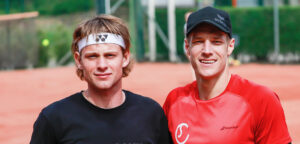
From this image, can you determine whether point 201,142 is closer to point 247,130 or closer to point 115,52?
point 247,130

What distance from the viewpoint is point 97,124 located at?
2908mm

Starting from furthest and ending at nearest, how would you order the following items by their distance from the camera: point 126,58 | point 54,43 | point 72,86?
point 54,43 < point 72,86 < point 126,58

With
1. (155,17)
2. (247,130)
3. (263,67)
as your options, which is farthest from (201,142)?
(155,17)

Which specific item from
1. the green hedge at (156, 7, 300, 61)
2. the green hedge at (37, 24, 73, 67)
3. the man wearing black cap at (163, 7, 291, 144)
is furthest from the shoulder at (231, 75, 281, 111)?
the green hedge at (37, 24, 73, 67)

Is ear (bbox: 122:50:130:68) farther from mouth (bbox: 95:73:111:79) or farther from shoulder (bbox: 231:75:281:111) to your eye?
shoulder (bbox: 231:75:281:111)

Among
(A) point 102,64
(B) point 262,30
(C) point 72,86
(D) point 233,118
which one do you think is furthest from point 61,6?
(D) point 233,118

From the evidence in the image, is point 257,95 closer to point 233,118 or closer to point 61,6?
point 233,118

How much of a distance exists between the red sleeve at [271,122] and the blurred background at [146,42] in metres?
10.1

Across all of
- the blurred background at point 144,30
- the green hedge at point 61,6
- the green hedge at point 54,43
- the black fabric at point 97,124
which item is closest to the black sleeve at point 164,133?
the black fabric at point 97,124

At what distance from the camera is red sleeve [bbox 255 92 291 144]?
9.43 feet

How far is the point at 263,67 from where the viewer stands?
17.4 meters

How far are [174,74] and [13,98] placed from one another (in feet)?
19.2

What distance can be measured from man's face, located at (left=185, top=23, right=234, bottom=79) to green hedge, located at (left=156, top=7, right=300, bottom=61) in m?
15.6

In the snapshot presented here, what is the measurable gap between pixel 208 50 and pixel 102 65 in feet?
2.30
